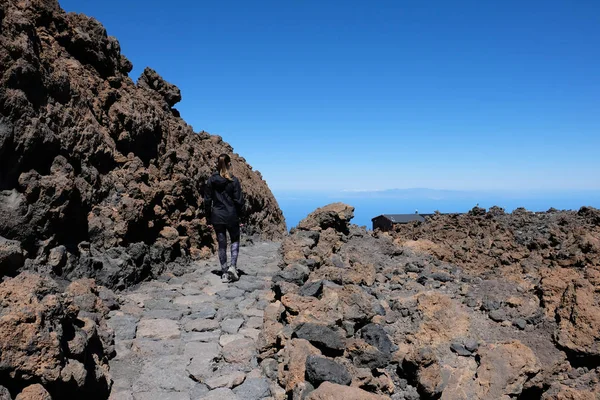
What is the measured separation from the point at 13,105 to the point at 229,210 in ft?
14.5

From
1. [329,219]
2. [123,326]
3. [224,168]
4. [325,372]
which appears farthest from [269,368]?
[329,219]

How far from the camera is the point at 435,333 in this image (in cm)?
550

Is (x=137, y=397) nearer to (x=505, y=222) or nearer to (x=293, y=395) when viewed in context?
(x=293, y=395)

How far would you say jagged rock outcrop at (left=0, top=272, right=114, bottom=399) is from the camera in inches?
132

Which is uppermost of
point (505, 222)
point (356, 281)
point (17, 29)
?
point (17, 29)

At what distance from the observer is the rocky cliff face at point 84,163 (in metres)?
6.04

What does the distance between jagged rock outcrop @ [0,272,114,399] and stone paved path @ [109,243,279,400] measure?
0.44 m

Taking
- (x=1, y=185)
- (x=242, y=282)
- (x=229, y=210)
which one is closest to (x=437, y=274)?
(x=242, y=282)

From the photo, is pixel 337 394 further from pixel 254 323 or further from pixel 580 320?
pixel 580 320

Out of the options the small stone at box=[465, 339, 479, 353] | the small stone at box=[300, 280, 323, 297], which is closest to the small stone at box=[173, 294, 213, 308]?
the small stone at box=[300, 280, 323, 297]

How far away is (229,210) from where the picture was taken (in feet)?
29.4

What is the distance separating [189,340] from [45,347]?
92.2 inches

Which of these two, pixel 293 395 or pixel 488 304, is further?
pixel 488 304

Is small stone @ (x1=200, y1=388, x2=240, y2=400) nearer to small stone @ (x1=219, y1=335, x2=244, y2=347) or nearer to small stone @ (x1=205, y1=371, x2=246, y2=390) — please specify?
small stone @ (x1=205, y1=371, x2=246, y2=390)
